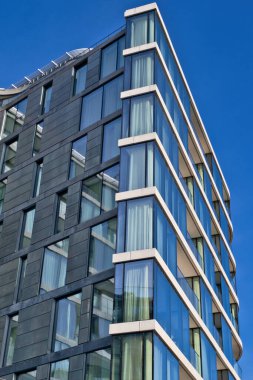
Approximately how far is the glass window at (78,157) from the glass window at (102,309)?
8.31 metres

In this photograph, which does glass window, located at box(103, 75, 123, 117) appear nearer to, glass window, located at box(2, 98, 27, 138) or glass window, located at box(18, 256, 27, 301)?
glass window, located at box(2, 98, 27, 138)

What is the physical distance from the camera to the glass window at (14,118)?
147 feet

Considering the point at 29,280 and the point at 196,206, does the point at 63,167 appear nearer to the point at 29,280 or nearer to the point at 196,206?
the point at 29,280

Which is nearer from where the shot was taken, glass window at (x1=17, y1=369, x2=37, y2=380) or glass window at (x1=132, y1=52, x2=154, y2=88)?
glass window at (x1=17, y1=369, x2=37, y2=380)

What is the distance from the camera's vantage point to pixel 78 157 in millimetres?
38250

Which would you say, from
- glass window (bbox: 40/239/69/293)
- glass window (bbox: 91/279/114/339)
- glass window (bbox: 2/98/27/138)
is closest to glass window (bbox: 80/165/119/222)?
glass window (bbox: 40/239/69/293)

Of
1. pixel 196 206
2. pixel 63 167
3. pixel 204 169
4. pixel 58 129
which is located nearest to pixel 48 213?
pixel 63 167

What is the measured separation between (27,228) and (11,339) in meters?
6.93

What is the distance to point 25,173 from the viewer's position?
4078cm

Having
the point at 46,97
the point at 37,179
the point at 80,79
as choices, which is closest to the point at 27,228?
the point at 37,179

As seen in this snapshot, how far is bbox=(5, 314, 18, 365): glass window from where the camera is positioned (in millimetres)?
33875

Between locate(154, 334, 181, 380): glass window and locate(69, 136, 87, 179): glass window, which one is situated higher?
locate(69, 136, 87, 179): glass window

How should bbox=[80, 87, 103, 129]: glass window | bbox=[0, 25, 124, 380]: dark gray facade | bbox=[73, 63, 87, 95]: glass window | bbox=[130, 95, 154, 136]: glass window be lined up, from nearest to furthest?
bbox=[0, 25, 124, 380]: dark gray facade → bbox=[130, 95, 154, 136]: glass window → bbox=[80, 87, 103, 129]: glass window → bbox=[73, 63, 87, 95]: glass window

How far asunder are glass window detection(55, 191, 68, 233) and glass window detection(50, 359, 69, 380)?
→ 7843mm
